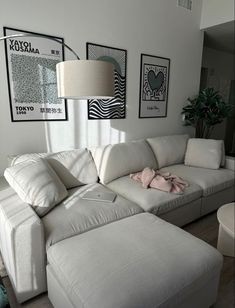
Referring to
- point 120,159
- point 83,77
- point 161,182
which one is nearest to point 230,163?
point 161,182

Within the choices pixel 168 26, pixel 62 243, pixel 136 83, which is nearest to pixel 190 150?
pixel 136 83

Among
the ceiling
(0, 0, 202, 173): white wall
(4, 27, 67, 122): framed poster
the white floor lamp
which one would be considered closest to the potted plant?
(0, 0, 202, 173): white wall

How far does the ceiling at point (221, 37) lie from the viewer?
3309 millimetres

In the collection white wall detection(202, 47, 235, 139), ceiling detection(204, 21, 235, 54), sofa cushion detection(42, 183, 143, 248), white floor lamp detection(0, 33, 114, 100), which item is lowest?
sofa cushion detection(42, 183, 143, 248)

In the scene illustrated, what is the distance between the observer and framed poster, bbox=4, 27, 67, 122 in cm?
207

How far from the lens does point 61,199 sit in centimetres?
183

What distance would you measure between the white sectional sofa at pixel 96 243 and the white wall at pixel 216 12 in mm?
2532

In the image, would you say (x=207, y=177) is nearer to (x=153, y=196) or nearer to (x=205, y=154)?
(x=205, y=154)

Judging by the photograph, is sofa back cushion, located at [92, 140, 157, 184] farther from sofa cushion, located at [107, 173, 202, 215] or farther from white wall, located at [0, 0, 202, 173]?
white wall, located at [0, 0, 202, 173]

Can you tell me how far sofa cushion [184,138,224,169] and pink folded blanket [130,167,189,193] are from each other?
0.71 metres

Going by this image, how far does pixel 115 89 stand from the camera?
9.04 ft

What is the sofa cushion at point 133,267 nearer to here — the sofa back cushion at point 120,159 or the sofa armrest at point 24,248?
the sofa armrest at point 24,248

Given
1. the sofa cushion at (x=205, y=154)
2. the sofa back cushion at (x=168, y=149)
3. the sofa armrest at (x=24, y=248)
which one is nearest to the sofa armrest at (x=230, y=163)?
the sofa cushion at (x=205, y=154)

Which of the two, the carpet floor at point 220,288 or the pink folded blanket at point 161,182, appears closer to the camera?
the carpet floor at point 220,288
